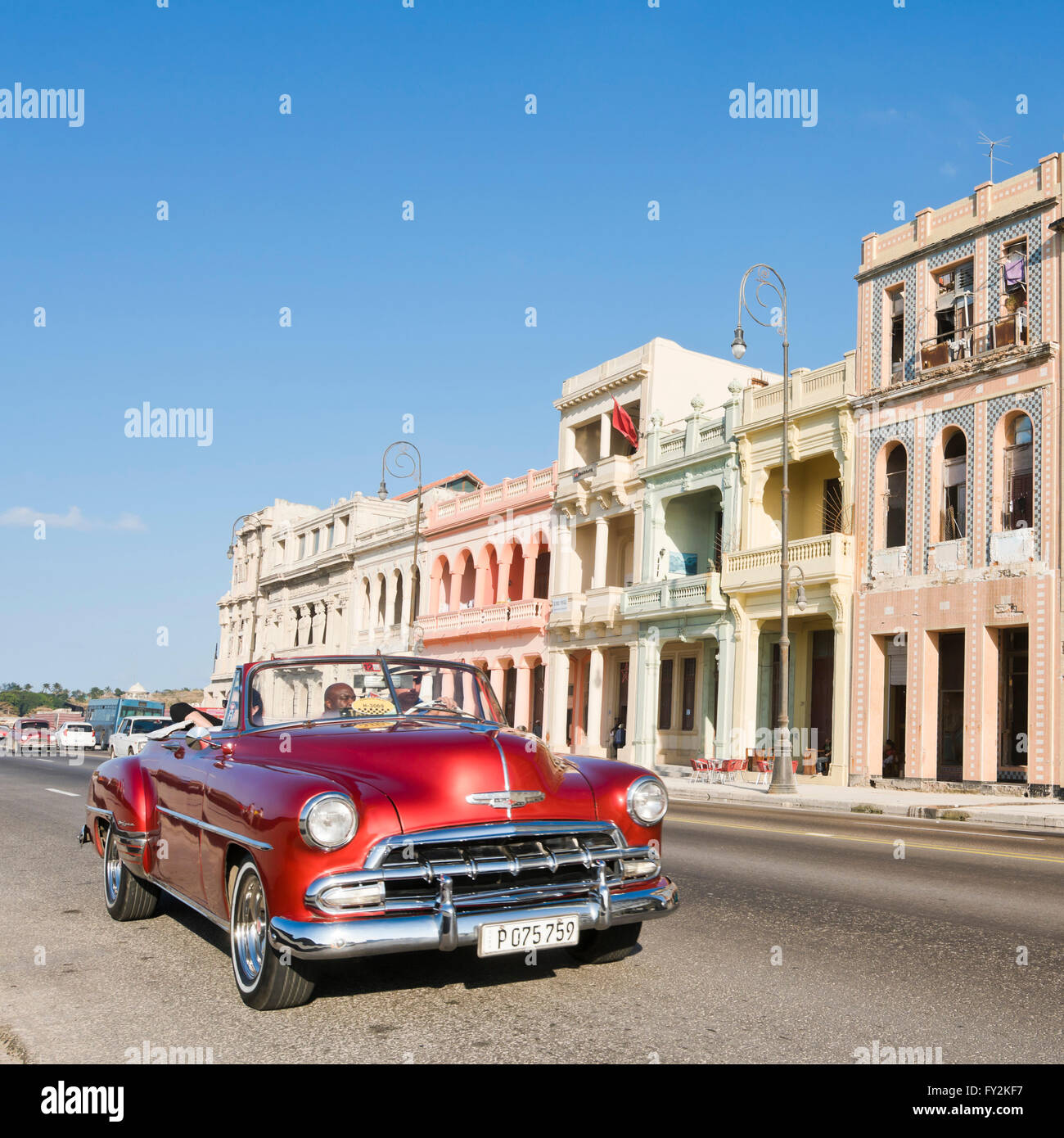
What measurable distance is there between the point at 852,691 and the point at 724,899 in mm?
20659

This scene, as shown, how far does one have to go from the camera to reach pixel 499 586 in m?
43.5

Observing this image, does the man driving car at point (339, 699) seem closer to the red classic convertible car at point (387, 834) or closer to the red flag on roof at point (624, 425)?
the red classic convertible car at point (387, 834)

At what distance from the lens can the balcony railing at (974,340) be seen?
24.6m

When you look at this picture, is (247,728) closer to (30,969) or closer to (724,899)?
(30,969)

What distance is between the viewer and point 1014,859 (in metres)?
10.7

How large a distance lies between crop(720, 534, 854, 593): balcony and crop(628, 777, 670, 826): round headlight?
23.3 meters

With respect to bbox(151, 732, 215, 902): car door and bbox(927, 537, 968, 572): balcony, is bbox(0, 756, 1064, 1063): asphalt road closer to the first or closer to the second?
bbox(151, 732, 215, 902): car door

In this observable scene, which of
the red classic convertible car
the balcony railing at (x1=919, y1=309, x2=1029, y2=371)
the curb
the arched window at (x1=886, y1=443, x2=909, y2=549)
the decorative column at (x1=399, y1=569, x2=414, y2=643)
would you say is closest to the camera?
the red classic convertible car

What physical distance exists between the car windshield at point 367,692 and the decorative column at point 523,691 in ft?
115

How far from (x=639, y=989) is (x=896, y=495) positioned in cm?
2410

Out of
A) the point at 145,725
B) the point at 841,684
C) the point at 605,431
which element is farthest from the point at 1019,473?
the point at 145,725

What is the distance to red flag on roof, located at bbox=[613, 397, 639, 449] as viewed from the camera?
37156mm

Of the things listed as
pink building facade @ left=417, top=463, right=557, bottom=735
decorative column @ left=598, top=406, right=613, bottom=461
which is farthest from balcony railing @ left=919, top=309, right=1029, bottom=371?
pink building facade @ left=417, top=463, right=557, bottom=735
